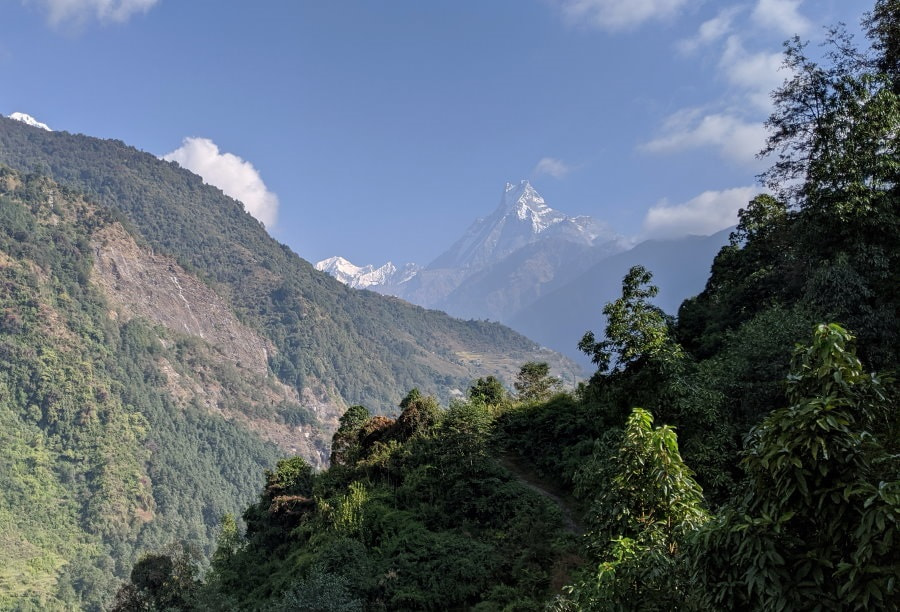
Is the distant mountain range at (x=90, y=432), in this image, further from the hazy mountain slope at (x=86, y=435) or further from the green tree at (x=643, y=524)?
the green tree at (x=643, y=524)

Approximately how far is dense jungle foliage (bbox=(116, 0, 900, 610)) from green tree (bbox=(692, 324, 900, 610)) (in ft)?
0.04

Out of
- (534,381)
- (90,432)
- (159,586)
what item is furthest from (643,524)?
(90,432)

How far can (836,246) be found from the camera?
43.5 feet

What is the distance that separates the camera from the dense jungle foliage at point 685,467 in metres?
3.45

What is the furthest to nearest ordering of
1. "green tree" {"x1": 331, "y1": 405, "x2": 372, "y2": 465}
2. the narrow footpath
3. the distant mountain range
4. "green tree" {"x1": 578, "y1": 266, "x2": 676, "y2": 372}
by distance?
1. the distant mountain range
2. "green tree" {"x1": 331, "y1": 405, "x2": 372, "y2": 465}
3. the narrow footpath
4. "green tree" {"x1": 578, "y1": 266, "x2": 676, "y2": 372}

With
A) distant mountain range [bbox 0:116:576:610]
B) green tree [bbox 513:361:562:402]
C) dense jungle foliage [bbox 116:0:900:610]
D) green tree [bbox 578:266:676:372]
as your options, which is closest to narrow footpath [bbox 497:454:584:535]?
dense jungle foliage [bbox 116:0:900:610]

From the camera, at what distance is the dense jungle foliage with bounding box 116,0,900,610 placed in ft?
11.3

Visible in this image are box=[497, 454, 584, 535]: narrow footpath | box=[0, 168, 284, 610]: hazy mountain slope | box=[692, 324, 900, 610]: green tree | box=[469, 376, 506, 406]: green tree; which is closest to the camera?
box=[692, 324, 900, 610]: green tree

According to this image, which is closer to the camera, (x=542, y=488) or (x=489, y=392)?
(x=542, y=488)

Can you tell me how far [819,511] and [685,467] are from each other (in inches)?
107

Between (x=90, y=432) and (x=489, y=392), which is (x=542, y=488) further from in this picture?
(x=90, y=432)

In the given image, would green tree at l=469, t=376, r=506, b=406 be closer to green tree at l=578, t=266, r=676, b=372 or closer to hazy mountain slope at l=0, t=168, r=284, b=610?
green tree at l=578, t=266, r=676, b=372

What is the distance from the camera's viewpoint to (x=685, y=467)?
6.04 meters

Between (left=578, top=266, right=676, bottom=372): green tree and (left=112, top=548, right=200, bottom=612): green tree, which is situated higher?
(left=578, top=266, right=676, bottom=372): green tree
